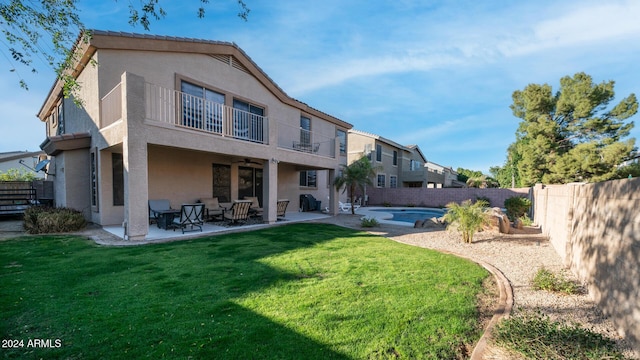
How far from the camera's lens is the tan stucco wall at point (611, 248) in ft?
9.99

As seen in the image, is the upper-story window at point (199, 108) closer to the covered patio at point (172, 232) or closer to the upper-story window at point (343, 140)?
the covered patio at point (172, 232)

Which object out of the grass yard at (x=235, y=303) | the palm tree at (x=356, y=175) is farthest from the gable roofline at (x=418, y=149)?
the grass yard at (x=235, y=303)

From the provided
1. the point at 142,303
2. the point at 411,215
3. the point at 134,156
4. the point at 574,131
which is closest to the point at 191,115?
the point at 134,156

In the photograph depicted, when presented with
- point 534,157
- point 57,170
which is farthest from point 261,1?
point 534,157

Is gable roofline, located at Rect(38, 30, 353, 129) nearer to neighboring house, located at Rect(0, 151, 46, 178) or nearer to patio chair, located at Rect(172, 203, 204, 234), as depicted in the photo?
patio chair, located at Rect(172, 203, 204, 234)

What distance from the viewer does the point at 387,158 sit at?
3114 cm

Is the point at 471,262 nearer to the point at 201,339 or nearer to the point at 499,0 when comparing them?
the point at 201,339

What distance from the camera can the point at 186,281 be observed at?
185 inches

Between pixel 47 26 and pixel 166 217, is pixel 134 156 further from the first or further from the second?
pixel 47 26

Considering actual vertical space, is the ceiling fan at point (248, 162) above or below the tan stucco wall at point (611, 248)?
above

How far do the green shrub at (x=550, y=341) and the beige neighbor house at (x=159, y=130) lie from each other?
8810 mm

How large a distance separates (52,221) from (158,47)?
716 centimetres

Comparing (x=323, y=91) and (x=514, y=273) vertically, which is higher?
(x=323, y=91)

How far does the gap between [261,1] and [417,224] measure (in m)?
10.7
